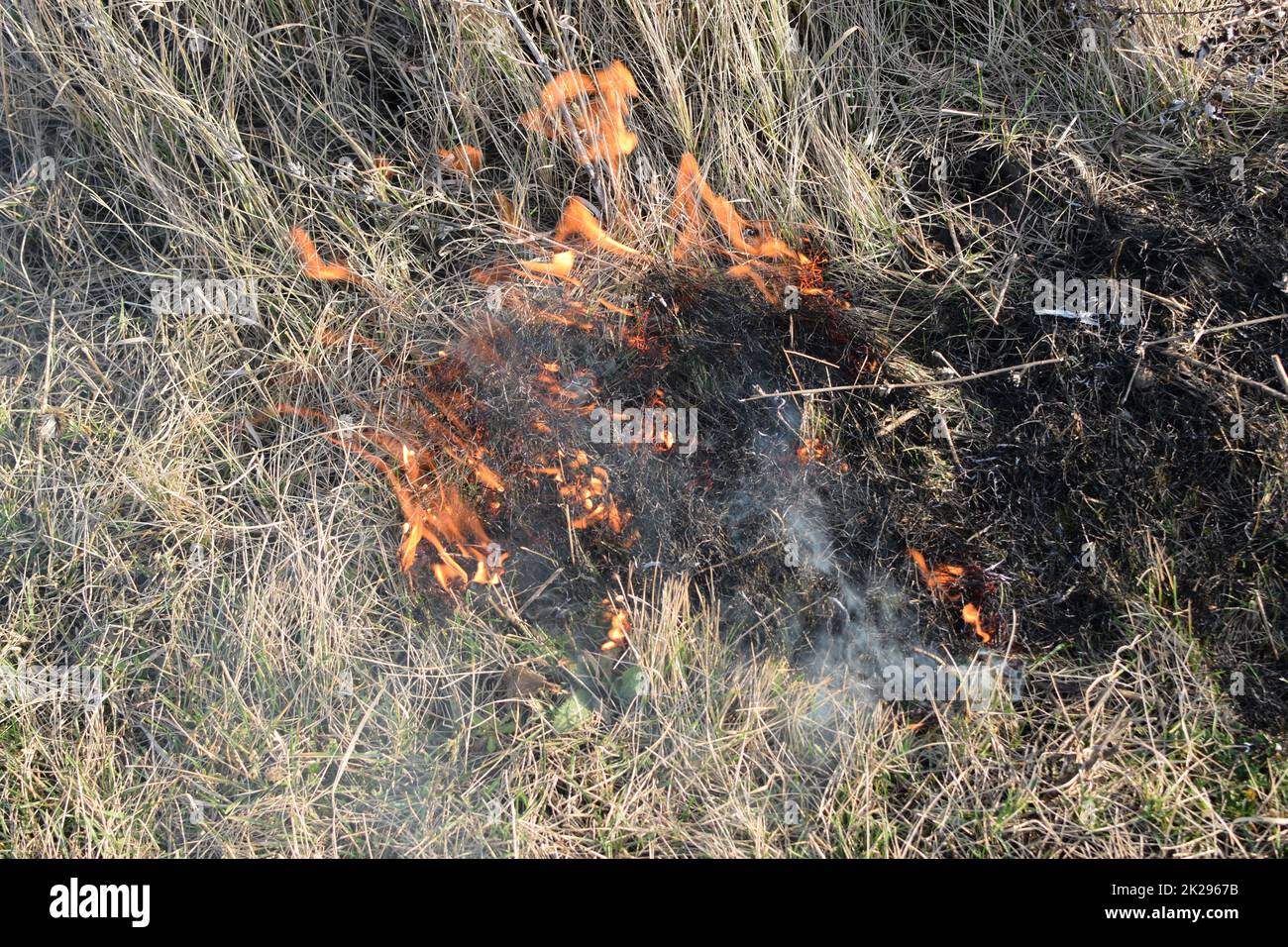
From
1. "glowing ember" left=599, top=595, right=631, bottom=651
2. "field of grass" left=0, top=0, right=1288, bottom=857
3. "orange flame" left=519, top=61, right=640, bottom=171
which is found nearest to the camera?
"field of grass" left=0, top=0, right=1288, bottom=857


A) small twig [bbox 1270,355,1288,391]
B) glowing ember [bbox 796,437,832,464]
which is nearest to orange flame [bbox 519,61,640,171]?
glowing ember [bbox 796,437,832,464]

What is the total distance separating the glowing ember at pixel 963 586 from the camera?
2594mm

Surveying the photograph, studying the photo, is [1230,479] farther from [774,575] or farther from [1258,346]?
[774,575]

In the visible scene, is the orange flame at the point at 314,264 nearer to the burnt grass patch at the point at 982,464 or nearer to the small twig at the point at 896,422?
the burnt grass patch at the point at 982,464

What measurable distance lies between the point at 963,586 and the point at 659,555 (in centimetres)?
87

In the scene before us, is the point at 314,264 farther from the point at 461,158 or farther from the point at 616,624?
the point at 616,624

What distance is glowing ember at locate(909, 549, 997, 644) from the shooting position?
2594 mm

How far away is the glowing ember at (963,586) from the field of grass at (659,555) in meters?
0.04

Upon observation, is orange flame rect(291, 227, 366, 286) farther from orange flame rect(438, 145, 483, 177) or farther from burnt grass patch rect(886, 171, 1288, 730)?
burnt grass patch rect(886, 171, 1288, 730)

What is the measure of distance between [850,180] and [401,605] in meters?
1.88

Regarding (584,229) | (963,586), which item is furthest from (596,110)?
(963,586)

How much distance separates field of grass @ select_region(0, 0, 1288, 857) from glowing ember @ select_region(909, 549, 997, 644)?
4 centimetres

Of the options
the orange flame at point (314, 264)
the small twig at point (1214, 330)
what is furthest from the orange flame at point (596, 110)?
the small twig at point (1214, 330)

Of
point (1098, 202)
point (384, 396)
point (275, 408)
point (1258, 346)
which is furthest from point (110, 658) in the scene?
point (1258, 346)
